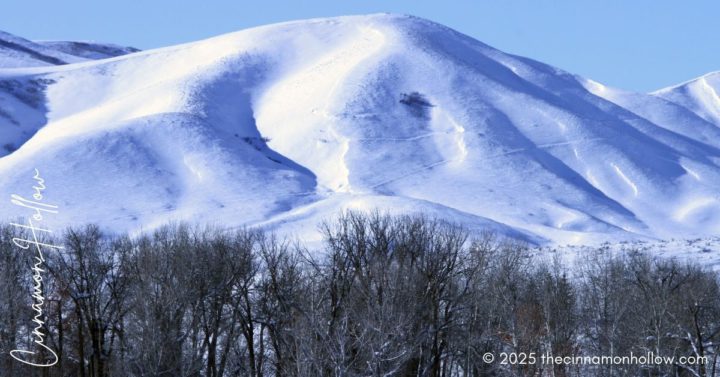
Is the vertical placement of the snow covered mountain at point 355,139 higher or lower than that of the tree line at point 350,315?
higher

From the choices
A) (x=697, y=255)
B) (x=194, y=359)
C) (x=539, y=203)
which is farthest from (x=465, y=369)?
(x=539, y=203)

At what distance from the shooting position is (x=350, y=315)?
3606 centimetres

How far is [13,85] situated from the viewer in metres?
152

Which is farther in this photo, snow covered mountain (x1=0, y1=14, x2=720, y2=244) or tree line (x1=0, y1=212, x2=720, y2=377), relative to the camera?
snow covered mountain (x1=0, y1=14, x2=720, y2=244)

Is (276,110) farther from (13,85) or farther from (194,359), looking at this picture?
(194,359)

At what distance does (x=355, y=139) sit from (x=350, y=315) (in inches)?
3602

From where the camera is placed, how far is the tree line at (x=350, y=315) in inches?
1361

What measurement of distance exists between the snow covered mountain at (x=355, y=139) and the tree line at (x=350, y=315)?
4697cm

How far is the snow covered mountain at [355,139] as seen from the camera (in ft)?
345

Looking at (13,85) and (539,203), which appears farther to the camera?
(13,85)

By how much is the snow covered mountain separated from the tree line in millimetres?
46968

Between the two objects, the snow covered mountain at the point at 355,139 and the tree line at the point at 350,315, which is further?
the snow covered mountain at the point at 355,139

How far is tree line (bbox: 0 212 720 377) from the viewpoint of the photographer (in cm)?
3456

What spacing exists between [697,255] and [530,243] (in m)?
28.1
